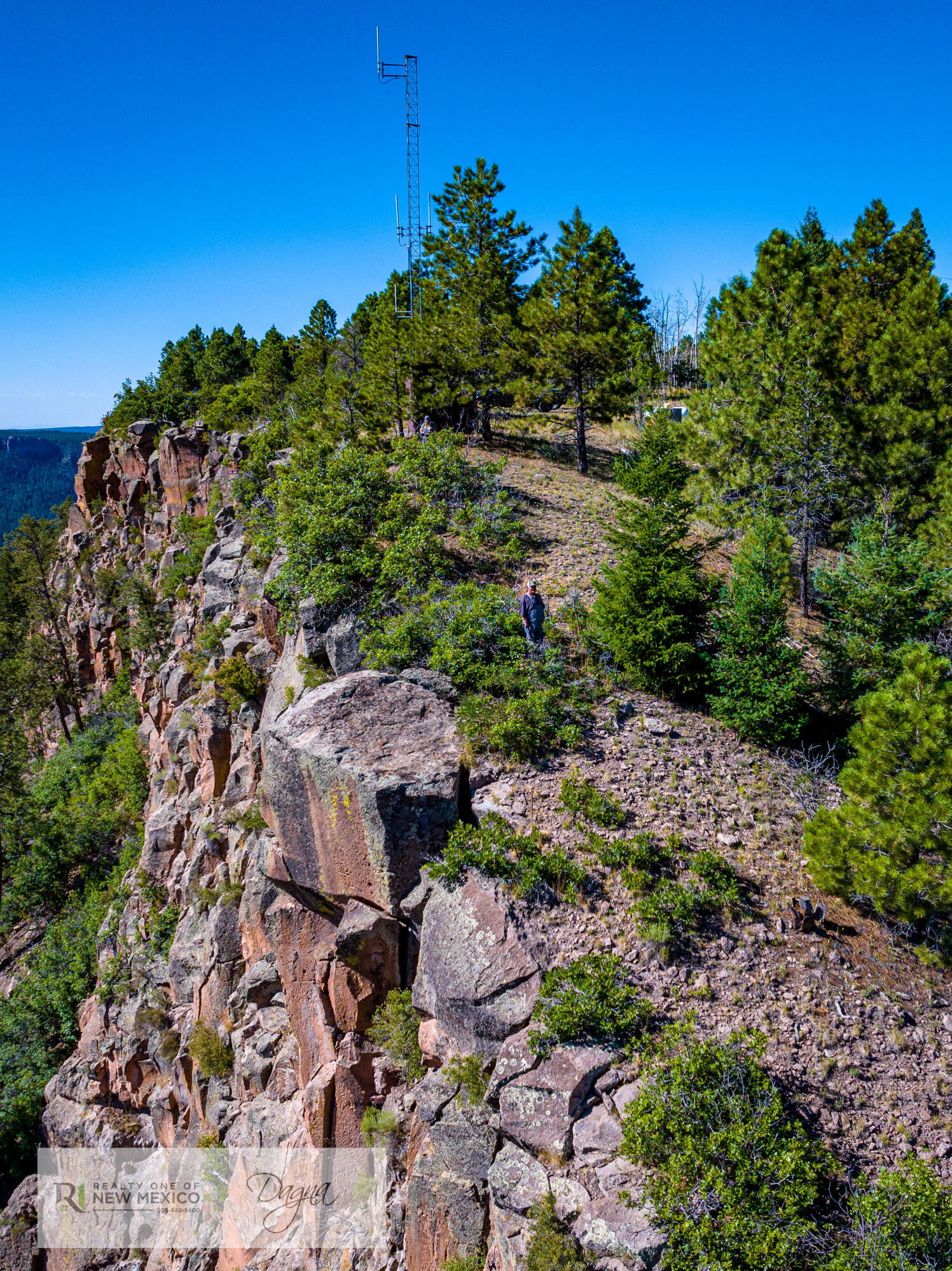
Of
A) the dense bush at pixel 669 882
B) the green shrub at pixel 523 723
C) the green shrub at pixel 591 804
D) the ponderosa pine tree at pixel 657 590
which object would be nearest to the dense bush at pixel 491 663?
the green shrub at pixel 523 723

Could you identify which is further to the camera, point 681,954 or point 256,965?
point 256,965

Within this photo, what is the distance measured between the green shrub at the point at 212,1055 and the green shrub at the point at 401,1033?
5.77 m

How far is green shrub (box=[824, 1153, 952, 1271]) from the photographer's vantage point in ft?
20.2

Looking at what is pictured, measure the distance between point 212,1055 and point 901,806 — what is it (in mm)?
15060

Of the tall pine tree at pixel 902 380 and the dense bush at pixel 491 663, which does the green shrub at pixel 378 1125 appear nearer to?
the dense bush at pixel 491 663

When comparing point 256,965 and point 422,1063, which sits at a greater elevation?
point 422,1063

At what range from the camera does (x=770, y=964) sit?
9.20 m

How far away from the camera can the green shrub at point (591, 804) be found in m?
10.9

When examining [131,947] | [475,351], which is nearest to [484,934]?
[131,947]

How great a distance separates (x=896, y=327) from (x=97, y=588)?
160 ft

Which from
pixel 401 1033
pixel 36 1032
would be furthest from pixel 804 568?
pixel 36 1032

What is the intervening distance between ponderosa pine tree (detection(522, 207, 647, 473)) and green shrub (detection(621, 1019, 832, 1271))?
73.1 feet

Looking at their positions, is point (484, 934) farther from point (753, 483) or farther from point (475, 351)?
point (475, 351)

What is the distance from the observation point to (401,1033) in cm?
1104
